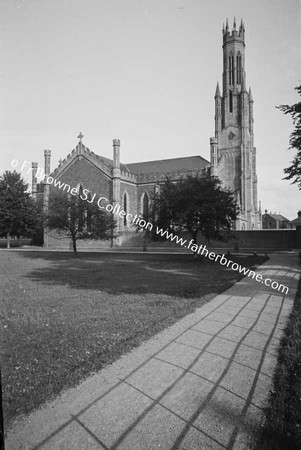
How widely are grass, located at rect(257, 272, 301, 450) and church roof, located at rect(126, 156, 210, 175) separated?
41.5 metres

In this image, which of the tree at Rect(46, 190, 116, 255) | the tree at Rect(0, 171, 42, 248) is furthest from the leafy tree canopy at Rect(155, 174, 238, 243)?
the tree at Rect(0, 171, 42, 248)

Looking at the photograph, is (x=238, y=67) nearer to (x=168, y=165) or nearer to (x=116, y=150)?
(x=168, y=165)

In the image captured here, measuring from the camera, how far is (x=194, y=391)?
2.92 m

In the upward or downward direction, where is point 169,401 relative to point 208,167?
downward

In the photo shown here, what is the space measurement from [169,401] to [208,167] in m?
41.1

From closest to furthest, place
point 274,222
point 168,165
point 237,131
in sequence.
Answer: point 168,165 < point 237,131 < point 274,222

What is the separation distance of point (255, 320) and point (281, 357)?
172 centimetres

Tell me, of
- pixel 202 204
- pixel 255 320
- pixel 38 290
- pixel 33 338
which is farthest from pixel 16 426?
pixel 202 204

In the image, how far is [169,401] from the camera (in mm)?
2738

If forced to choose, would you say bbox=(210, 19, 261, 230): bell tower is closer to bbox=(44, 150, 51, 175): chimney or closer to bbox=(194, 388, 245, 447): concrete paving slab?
bbox=(44, 150, 51, 175): chimney

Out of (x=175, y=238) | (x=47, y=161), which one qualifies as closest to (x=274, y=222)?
(x=47, y=161)

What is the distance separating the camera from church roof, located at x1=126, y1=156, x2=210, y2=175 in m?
45.4

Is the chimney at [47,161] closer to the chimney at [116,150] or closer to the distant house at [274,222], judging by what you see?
the chimney at [116,150]

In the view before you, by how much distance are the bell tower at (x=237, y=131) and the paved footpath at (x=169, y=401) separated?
43.5 meters
